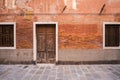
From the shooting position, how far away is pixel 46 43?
11625 millimetres

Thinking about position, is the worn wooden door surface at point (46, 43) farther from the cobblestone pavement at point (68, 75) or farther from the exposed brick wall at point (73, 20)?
the cobblestone pavement at point (68, 75)

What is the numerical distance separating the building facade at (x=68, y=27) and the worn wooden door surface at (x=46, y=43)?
24 cm

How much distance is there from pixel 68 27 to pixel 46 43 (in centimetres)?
153

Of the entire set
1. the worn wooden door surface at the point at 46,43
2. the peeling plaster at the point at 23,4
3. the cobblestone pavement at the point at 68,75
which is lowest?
the cobblestone pavement at the point at 68,75

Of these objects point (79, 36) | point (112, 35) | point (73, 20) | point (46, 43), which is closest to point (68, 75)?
point (79, 36)

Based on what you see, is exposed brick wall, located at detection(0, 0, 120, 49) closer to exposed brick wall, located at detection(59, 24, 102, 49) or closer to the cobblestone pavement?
exposed brick wall, located at detection(59, 24, 102, 49)

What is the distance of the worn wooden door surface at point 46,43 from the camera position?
11625 millimetres

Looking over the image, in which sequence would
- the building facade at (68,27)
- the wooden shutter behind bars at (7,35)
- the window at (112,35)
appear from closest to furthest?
the building facade at (68,27) < the window at (112,35) < the wooden shutter behind bars at (7,35)

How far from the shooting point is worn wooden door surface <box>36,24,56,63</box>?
11.6 meters

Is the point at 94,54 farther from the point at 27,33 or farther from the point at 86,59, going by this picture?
the point at 27,33

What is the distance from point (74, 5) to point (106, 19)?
191cm

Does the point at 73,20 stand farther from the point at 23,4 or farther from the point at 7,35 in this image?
the point at 7,35

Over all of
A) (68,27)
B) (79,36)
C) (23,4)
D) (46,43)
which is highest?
(23,4)

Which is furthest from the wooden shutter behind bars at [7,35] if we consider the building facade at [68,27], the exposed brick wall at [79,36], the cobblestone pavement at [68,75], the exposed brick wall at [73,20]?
the exposed brick wall at [79,36]
